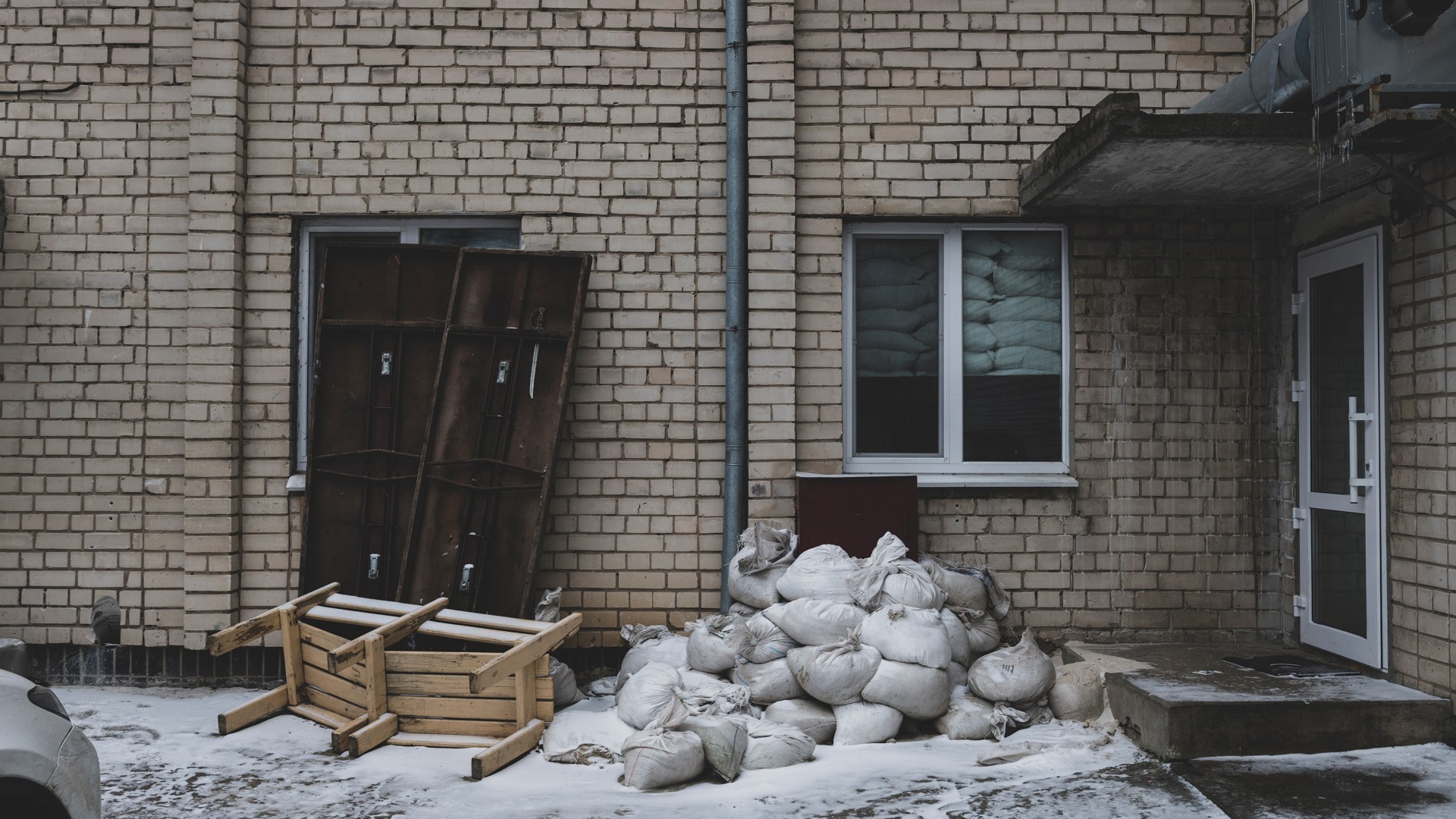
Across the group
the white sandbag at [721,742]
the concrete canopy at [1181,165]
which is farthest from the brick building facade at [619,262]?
the white sandbag at [721,742]

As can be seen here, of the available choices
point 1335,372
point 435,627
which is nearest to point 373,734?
point 435,627

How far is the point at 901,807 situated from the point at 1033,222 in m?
3.52

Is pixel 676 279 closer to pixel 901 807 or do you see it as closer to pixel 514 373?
pixel 514 373

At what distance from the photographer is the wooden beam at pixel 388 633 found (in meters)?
4.24

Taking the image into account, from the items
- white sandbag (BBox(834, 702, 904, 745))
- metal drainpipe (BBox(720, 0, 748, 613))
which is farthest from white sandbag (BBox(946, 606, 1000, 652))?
metal drainpipe (BBox(720, 0, 748, 613))

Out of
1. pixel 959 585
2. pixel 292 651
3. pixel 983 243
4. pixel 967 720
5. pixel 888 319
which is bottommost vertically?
pixel 967 720

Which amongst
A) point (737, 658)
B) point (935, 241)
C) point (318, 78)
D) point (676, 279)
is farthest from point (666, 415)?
point (318, 78)

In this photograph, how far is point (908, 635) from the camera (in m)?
4.59

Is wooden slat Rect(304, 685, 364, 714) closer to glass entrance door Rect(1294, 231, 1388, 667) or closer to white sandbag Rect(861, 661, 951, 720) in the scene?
white sandbag Rect(861, 661, 951, 720)

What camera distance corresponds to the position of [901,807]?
383 centimetres

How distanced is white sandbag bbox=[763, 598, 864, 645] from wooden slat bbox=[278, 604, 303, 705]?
2.52 m

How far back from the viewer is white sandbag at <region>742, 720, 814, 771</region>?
14.0 ft

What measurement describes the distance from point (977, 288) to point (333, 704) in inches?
168

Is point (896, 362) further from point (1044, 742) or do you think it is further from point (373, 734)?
point (373, 734)
